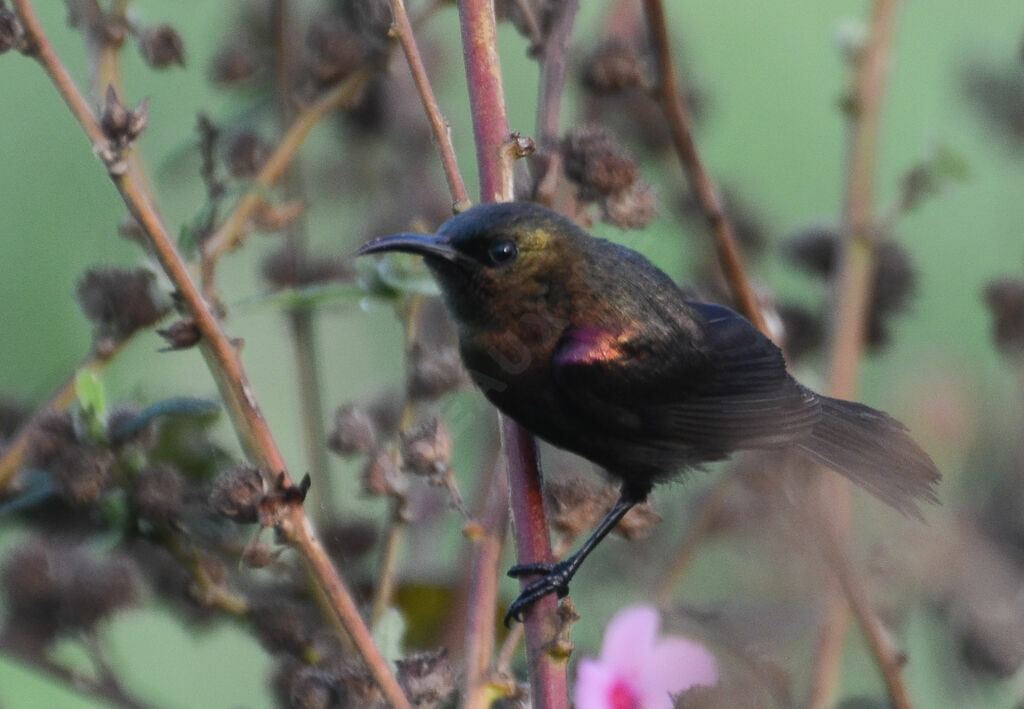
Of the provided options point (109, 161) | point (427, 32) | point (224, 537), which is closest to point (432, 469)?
point (224, 537)

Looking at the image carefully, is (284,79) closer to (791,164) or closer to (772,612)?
(772,612)

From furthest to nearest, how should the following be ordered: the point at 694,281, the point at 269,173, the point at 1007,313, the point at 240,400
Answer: the point at 694,281 → the point at 1007,313 → the point at 269,173 → the point at 240,400

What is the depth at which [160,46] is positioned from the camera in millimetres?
1596

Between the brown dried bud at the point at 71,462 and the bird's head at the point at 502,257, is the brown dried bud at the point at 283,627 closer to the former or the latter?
the brown dried bud at the point at 71,462

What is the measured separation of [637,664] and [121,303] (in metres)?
0.66

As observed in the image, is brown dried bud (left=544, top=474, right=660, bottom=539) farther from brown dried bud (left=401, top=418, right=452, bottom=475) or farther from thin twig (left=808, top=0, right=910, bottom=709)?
thin twig (left=808, top=0, right=910, bottom=709)

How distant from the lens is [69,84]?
1.14 meters

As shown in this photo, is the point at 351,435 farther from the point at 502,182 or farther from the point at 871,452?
the point at 871,452

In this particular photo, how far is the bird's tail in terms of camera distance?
1.43 m

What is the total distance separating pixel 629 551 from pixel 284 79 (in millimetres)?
715

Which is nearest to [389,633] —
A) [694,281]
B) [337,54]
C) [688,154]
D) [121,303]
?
[121,303]

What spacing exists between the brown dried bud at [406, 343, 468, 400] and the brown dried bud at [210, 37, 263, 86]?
1.59 feet

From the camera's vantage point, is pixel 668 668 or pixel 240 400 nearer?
pixel 240 400

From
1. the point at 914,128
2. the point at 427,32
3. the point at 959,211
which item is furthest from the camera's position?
the point at 914,128
